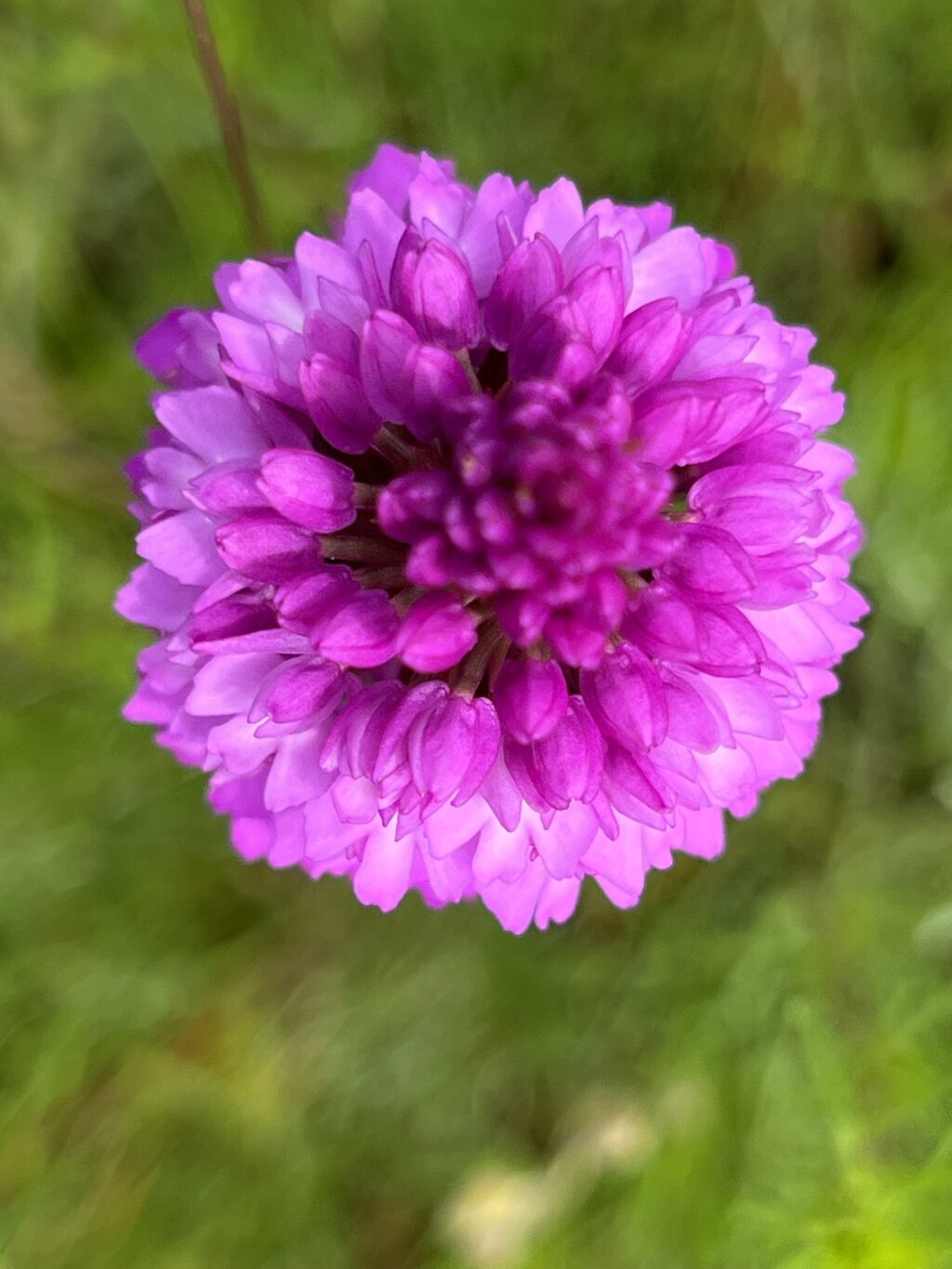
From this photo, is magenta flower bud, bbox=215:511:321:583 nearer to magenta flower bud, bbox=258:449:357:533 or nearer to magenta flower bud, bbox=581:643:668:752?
magenta flower bud, bbox=258:449:357:533

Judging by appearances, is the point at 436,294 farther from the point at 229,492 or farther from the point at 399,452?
the point at 229,492

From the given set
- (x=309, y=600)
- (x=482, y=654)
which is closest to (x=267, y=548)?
(x=309, y=600)

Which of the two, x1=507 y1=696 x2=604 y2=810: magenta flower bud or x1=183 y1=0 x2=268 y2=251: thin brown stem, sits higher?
x1=183 y1=0 x2=268 y2=251: thin brown stem

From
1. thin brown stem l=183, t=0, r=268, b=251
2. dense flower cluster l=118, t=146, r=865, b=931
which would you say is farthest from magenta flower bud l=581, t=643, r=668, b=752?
thin brown stem l=183, t=0, r=268, b=251

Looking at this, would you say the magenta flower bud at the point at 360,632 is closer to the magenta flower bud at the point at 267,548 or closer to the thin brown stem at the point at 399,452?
the magenta flower bud at the point at 267,548

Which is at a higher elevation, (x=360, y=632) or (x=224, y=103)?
(x=224, y=103)

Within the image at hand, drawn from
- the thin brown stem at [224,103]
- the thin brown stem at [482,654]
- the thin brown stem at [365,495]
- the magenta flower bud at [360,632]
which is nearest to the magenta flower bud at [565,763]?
the thin brown stem at [482,654]
